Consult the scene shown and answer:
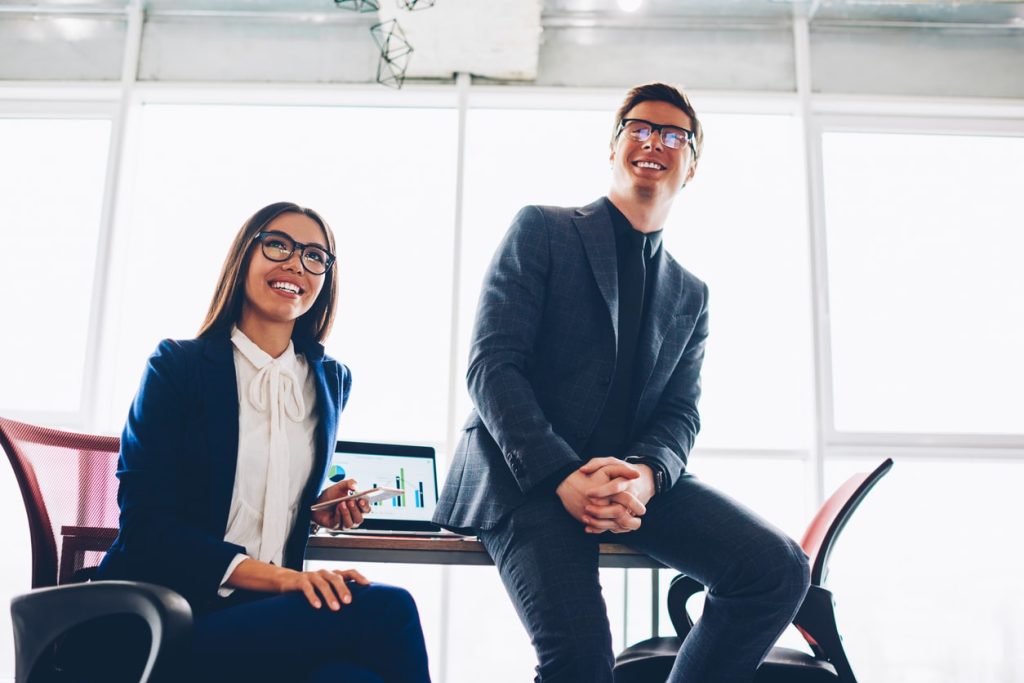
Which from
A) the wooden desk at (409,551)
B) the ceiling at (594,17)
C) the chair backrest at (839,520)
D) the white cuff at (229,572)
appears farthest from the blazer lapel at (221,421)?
the ceiling at (594,17)

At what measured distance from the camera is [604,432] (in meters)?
1.86

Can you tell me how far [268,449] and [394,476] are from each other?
1352 millimetres

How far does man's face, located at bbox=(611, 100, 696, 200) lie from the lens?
204 cm

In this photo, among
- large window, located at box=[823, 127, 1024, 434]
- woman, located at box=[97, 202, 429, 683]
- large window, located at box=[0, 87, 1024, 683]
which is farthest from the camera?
large window, located at box=[823, 127, 1024, 434]

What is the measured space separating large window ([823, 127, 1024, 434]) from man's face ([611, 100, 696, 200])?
1959 millimetres

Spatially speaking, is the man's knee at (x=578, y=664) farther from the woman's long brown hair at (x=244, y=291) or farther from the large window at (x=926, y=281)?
the large window at (x=926, y=281)

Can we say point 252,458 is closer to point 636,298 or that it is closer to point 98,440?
point 98,440

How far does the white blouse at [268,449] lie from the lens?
1.52m

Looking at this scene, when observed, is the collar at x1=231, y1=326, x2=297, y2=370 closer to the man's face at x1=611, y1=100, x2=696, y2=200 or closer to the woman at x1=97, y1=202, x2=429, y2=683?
the woman at x1=97, y1=202, x2=429, y2=683

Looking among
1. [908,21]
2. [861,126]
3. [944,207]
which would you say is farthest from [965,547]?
[908,21]

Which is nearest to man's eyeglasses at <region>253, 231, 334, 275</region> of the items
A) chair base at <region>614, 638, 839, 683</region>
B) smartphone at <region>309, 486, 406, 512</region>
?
smartphone at <region>309, 486, 406, 512</region>

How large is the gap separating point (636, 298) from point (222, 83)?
276 centimetres

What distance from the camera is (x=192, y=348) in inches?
61.6

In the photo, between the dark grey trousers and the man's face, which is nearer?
the dark grey trousers
